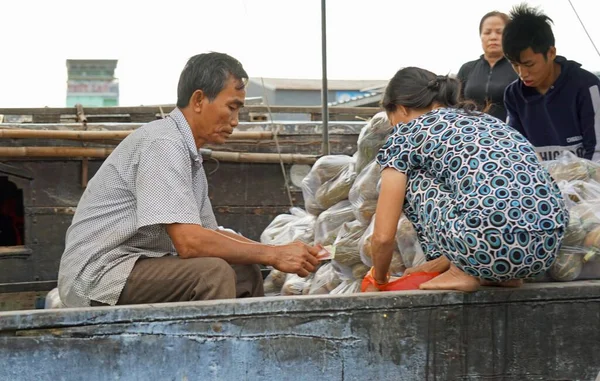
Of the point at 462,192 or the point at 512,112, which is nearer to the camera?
the point at 462,192

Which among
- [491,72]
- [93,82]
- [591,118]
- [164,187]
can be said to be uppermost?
[93,82]

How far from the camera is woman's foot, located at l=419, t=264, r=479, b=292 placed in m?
2.97

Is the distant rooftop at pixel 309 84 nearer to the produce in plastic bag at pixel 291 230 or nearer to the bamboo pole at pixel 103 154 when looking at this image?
the bamboo pole at pixel 103 154

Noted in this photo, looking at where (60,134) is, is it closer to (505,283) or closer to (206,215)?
(206,215)

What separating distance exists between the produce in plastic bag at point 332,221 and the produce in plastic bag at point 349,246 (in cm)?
21

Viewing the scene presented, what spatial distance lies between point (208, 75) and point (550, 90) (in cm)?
174

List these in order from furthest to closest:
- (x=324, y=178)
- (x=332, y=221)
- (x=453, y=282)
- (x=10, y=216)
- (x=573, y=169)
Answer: (x=10, y=216) < (x=324, y=178) < (x=332, y=221) < (x=573, y=169) < (x=453, y=282)

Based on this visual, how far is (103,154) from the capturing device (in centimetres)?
624

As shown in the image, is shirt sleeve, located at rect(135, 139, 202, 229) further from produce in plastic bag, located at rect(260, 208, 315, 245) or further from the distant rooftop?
the distant rooftop

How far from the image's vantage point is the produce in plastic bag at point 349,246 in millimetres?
4066

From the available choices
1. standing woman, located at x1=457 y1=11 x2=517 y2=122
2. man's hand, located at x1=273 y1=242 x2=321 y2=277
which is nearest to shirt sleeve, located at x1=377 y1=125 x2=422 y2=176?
man's hand, located at x1=273 y1=242 x2=321 y2=277

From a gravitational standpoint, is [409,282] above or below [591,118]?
below

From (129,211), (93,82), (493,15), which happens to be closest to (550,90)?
(493,15)

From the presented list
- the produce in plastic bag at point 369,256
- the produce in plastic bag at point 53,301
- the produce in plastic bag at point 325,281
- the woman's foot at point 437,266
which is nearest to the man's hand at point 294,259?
the woman's foot at point 437,266
